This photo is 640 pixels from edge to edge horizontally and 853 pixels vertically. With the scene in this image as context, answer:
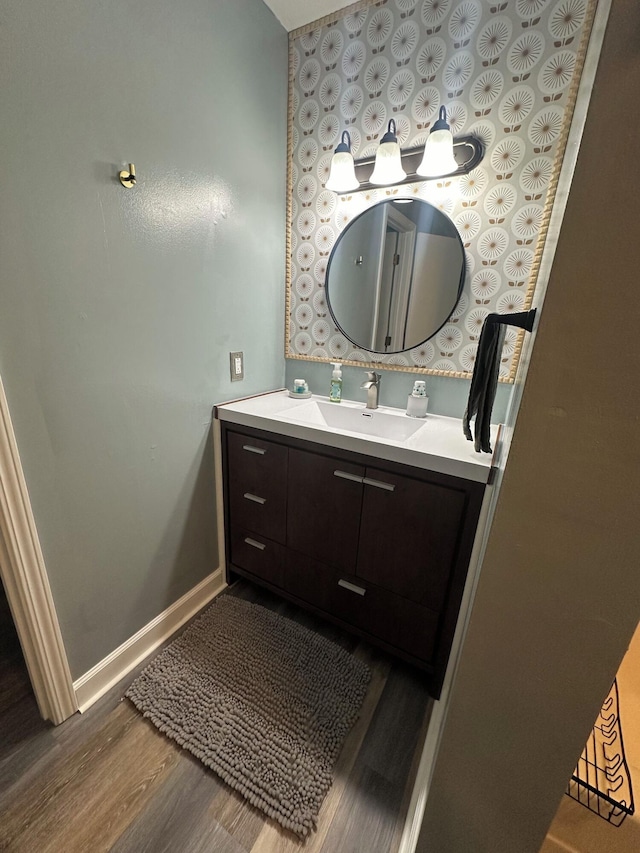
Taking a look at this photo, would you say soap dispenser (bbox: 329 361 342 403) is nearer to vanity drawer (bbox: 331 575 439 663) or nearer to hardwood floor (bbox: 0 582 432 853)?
vanity drawer (bbox: 331 575 439 663)

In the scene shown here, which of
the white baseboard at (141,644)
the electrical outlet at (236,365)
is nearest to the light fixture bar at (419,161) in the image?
the electrical outlet at (236,365)

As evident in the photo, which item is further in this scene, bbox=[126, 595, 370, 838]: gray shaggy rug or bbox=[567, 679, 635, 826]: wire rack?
bbox=[126, 595, 370, 838]: gray shaggy rug

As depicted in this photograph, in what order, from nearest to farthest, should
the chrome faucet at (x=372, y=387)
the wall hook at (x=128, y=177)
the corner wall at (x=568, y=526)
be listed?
the corner wall at (x=568, y=526)
the wall hook at (x=128, y=177)
the chrome faucet at (x=372, y=387)

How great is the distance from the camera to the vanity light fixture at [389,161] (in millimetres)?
1246

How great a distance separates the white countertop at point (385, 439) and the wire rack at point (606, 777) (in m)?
0.56

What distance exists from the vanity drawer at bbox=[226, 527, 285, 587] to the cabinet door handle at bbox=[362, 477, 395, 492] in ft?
1.78

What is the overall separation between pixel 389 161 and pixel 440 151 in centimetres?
19

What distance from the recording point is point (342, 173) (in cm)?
138

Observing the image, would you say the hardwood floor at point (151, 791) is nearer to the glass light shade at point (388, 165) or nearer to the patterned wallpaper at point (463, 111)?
the patterned wallpaper at point (463, 111)

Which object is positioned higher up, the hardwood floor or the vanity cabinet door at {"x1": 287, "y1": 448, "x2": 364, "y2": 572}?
the vanity cabinet door at {"x1": 287, "y1": 448, "x2": 364, "y2": 572}

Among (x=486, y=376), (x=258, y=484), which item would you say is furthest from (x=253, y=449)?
(x=486, y=376)

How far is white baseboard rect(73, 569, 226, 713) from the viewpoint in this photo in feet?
3.80

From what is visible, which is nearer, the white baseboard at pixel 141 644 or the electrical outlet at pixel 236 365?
the white baseboard at pixel 141 644

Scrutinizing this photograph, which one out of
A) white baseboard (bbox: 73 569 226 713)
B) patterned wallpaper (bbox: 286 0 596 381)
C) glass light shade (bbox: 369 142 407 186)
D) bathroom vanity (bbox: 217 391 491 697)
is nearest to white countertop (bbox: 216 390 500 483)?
bathroom vanity (bbox: 217 391 491 697)
